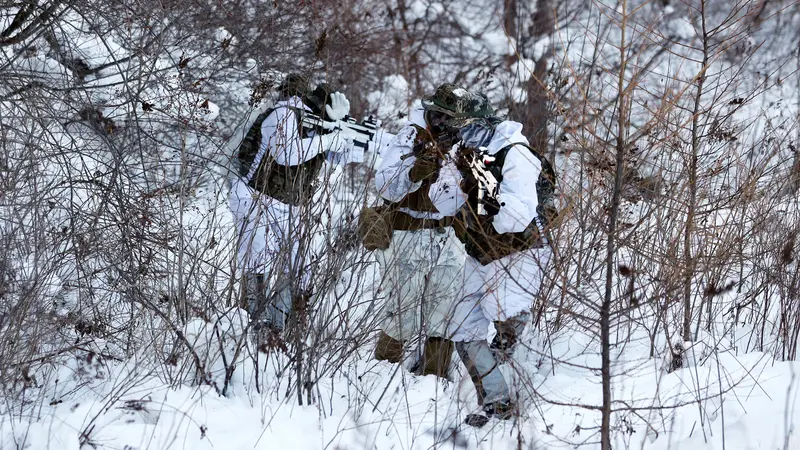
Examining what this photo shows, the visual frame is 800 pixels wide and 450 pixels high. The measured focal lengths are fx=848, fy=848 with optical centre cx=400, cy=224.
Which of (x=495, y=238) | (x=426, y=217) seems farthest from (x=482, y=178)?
(x=426, y=217)

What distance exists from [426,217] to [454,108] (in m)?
0.55

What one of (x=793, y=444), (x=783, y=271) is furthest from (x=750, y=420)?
(x=783, y=271)

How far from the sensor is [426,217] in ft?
13.4

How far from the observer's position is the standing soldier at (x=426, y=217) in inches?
152

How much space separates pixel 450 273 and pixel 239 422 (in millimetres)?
1405

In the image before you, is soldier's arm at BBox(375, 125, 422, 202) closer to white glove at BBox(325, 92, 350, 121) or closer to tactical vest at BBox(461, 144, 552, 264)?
tactical vest at BBox(461, 144, 552, 264)

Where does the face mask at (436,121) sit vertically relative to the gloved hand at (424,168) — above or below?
above

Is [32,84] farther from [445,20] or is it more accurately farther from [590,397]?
[445,20]

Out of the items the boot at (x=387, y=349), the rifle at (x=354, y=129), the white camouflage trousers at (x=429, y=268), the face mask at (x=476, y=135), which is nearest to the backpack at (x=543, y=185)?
the face mask at (x=476, y=135)

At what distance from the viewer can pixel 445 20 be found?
13.5m

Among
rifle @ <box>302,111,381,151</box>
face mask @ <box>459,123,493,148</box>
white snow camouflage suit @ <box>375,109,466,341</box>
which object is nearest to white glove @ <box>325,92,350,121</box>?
rifle @ <box>302,111,381,151</box>

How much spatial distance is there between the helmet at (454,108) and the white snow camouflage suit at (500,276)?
0.08 m

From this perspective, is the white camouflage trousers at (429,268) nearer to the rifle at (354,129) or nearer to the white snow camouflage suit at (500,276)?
the white snow camouflage suit at (500,276)

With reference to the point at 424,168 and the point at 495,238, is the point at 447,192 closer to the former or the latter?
the point at 424,168
